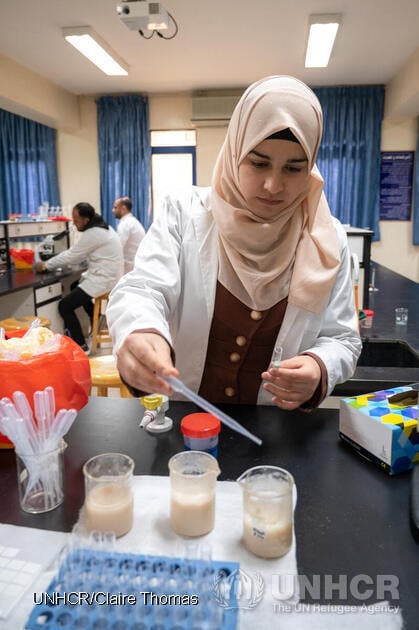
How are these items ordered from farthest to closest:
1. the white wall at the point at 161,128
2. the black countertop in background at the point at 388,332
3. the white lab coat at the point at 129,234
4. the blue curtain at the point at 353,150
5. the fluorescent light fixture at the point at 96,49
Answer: the blue curtain at the point at 353,150
the white wall at the point at 161,128
the white lab coat at the point at 129,234
the fluorescent light fixture at the point at 96,49
the black countertop in background at the point at 388,332

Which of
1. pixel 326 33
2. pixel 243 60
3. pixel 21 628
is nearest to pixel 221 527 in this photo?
pixel 21 628

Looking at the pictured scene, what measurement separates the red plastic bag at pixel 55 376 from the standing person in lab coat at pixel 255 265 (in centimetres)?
12

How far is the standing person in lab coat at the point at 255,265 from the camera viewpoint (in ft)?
3.52

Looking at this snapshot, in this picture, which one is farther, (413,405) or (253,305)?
(253,305)

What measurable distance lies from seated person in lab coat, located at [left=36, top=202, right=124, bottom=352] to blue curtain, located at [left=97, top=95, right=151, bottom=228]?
1887 mm

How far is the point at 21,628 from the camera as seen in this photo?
0.57 m

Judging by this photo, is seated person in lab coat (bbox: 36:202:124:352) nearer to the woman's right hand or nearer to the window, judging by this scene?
the window

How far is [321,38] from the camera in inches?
163

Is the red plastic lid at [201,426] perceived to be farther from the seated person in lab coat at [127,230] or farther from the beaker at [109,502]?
the seated person in lab coat at [127,230]

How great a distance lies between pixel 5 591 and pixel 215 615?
0.96 feet

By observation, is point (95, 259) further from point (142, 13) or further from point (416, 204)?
point (416, 204)

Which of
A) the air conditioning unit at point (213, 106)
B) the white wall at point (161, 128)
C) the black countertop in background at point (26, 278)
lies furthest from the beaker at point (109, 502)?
the air conditioning unit at point (213, 106)

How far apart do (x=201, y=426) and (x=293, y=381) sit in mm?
210

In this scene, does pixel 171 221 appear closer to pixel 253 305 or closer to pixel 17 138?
pixel 253 305
